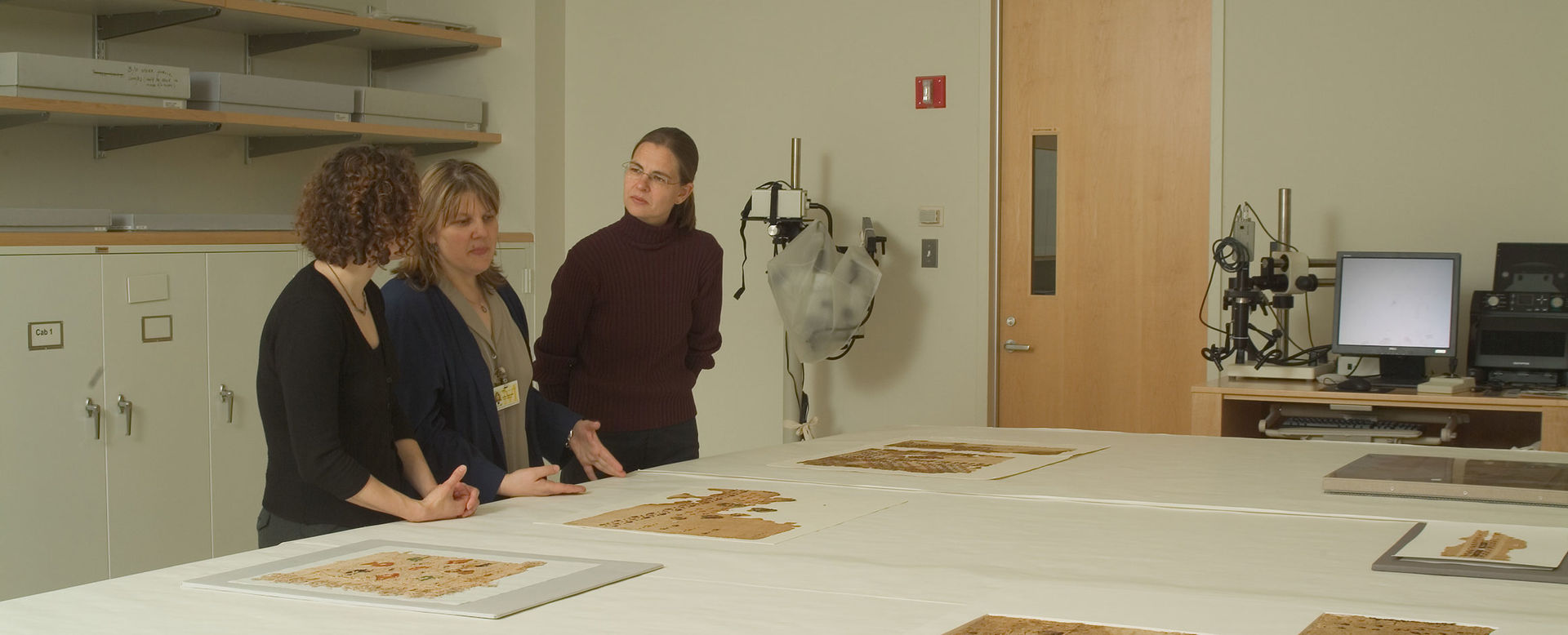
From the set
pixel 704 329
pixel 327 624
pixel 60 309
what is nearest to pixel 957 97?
pixel 704 329

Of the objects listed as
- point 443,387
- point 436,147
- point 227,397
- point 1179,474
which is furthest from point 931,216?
point 443,387

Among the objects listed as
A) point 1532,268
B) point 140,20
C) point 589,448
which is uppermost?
point 140,20

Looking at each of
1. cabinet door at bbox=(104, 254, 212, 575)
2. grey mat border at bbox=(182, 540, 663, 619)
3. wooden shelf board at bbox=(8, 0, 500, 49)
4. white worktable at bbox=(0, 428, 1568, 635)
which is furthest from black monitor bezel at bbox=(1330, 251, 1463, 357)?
cabinet door at bbox=(104, 254, 212, 575)

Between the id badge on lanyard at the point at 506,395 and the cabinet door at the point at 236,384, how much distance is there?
1.89 metres

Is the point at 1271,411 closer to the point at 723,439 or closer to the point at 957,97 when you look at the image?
the point at 957,97

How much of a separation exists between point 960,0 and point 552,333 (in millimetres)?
2274

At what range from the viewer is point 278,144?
15.1ft

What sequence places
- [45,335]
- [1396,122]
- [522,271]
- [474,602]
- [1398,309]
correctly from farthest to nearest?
1. [522,271]
2. [1396,122]
3. [1398,309]
4. [45,335]
5. [474,602]

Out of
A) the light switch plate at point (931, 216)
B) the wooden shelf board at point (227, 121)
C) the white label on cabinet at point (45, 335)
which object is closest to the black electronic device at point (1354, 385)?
the light switch plate at point (931, 216)

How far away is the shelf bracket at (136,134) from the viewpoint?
402 cm

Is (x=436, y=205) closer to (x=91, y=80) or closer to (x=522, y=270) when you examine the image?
(x=91, y=80)

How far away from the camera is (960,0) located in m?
4.36

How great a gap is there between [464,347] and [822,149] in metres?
2.64

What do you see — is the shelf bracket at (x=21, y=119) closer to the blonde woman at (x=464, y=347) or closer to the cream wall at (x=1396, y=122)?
the blonde woman at (x=464, y=347)
